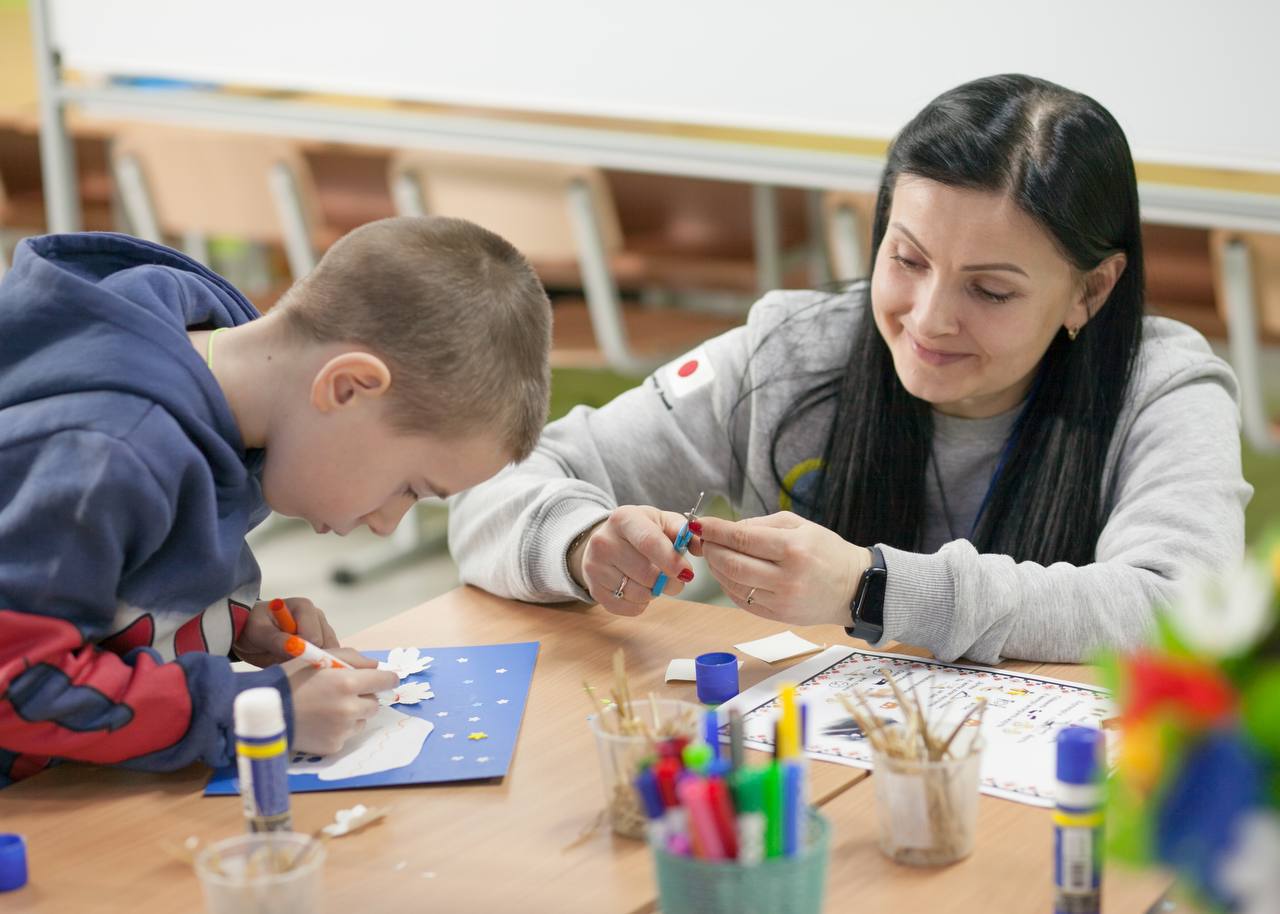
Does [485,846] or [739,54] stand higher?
[739,54]

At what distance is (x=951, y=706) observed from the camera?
1336 mm

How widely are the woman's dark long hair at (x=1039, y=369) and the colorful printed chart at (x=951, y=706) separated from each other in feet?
1.02

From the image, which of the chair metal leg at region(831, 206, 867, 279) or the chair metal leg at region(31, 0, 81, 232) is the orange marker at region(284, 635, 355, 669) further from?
the chair metal leg at region(31, 0, 81, 232)

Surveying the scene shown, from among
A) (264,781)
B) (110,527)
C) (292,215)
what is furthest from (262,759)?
(292,215)

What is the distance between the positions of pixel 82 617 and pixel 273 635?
24 centimetres

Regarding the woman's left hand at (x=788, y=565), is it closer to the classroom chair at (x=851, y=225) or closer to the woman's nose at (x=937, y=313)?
the woman's nose at (x=937, y=313)

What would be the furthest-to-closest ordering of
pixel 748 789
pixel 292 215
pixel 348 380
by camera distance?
1. pixel 292 215
2. pixel 348 380
3. pixel 748 789

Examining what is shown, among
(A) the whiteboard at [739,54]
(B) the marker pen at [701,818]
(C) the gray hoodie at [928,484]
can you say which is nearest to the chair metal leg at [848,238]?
(A) the whiteboard at [739,54]

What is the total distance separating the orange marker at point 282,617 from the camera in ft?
4.63

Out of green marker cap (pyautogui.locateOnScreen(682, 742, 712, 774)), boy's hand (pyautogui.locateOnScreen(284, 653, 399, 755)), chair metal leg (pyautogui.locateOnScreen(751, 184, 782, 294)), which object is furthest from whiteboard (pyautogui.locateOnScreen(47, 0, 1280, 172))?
green marker cap (pyautogui.locateOnScreen(682, 742, 712, 774))

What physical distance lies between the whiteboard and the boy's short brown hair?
158 centimetres

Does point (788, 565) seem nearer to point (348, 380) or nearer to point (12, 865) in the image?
point (348, 380)

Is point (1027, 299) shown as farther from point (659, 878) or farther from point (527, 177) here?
point (527, 177)

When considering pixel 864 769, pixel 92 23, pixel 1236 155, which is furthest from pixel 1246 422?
pixel 92 23
